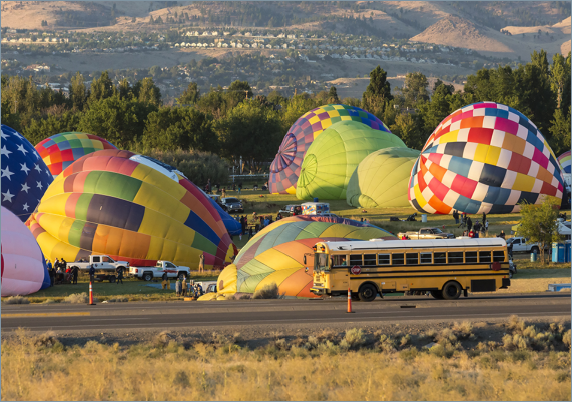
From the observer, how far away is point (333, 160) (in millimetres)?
66625

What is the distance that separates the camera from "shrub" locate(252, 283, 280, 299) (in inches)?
1079

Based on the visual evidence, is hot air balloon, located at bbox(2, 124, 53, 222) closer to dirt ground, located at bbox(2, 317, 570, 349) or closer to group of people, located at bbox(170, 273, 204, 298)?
group of people, located at bbox(170, 273, 204, 298)

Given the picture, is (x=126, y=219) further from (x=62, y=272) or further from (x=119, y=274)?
(x=62, y=272)

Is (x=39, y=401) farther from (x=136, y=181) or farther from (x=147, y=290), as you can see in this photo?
(x=136, y=181)

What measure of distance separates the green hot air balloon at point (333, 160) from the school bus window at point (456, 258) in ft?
138

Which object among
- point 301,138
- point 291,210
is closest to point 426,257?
point 291,210

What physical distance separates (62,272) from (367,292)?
1572 centimetres

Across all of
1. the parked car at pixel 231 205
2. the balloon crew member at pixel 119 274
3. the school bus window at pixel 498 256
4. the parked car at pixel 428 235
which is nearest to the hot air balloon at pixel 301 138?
the parked car at pixel 231 205

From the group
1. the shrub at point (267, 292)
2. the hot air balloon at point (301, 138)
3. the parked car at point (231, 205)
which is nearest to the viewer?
the shrub at point (267, 292)

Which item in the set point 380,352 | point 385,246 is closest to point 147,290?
point 385,246

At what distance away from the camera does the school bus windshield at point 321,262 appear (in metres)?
24.6

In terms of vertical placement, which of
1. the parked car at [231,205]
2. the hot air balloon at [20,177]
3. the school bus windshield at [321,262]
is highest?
the hot air balloon at [20,177]

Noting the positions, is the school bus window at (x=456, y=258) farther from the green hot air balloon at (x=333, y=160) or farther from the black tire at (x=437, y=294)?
the green hot air balloon at (x=333, y=160)

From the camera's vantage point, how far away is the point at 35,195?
144 feet
